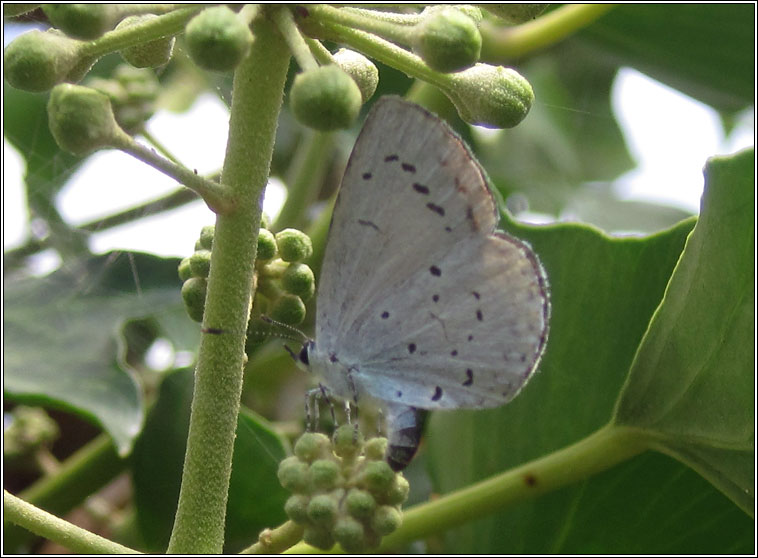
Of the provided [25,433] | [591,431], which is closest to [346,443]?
[591,431]

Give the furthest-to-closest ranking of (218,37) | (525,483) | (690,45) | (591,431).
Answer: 1. (690,45)
2. (591,431)
3. (525,483)
4. (218,37)

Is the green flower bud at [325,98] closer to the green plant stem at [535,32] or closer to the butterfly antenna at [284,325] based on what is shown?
the butterfly antenna at [284,325]

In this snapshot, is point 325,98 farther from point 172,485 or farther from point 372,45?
point 172,485

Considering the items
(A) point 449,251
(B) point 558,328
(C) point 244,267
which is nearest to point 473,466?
(B) point 558,328

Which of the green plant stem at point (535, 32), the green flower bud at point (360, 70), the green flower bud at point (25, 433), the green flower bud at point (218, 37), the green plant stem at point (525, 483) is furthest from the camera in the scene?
the green plant stem at point (535, 32)

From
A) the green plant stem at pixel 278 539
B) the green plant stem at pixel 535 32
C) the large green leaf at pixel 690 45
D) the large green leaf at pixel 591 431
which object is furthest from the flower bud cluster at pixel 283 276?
the large green leaf at pixel 690 45

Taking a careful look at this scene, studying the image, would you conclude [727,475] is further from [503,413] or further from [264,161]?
[264,161]

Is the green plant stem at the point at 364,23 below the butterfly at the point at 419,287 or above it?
above
